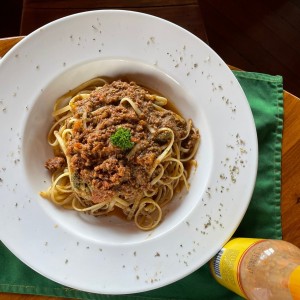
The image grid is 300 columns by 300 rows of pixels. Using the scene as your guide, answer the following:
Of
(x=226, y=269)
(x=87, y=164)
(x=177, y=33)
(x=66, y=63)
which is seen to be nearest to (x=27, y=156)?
(x=87, y=164)

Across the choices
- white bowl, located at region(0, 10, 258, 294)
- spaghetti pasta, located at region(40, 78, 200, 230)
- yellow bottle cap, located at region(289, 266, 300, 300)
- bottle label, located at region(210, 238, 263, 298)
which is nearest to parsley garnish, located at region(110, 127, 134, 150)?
spaghetti pasta, located at region(40, 78, 200, 230)

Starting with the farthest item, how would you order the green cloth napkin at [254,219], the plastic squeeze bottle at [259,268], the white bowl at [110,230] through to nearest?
the green cloth napkin at [254,219], the white bowl at [110,230], the plastic squeeze bottle at [259,268]

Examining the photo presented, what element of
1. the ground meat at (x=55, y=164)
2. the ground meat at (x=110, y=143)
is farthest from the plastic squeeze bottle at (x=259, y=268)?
the ground meat at (x=55, y=164)

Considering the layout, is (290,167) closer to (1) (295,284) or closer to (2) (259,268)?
(2) (259,268)

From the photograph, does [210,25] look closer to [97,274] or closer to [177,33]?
[177,33]

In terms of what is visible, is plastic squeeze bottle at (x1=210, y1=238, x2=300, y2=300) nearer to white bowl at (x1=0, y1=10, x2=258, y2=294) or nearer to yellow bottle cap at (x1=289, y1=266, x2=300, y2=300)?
yellow bottle cap at (x1=289, y1=266, x2=300, y2=300)

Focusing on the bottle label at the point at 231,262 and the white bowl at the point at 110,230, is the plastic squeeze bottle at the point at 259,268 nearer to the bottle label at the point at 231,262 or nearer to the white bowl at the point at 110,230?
the bottle label at the point at 231,262
